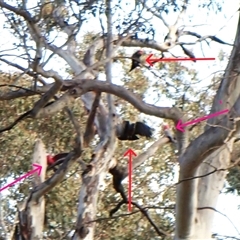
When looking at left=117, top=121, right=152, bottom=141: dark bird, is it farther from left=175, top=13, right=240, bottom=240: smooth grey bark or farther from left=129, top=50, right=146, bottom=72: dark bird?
left=175, top=13, right=240, bottom=240: smooth grey bark

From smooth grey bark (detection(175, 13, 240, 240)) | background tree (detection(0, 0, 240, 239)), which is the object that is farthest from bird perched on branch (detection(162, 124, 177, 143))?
smooth grey bark (detection(175, 13, 240, 240))

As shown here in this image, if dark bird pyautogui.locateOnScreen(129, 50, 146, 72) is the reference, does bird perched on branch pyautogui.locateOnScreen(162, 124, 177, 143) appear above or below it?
below

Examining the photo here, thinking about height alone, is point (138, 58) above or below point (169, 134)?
above

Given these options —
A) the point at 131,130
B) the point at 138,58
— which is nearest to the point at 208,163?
the point at 131,130

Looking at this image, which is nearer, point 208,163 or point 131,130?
point 208,163

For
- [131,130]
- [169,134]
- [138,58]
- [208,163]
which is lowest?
[208,163]

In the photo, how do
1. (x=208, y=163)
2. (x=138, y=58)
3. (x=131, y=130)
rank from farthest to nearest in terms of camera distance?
(x=138, y=58) → (x=131, y=130) → (x=208, y=163)

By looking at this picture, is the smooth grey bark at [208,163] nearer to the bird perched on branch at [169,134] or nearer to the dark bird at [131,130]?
the dark bird at [131,130]

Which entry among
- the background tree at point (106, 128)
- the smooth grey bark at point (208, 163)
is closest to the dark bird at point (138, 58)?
the background tree at point (106, 128)

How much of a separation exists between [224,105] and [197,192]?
717 mm

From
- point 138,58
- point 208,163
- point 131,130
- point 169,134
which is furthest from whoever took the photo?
point 138,58

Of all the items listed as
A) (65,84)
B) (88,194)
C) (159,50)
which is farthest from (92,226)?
(159,50)

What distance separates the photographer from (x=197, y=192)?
16.4 ft

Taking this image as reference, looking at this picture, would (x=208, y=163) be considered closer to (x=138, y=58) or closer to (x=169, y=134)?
(x=169, y=134)
